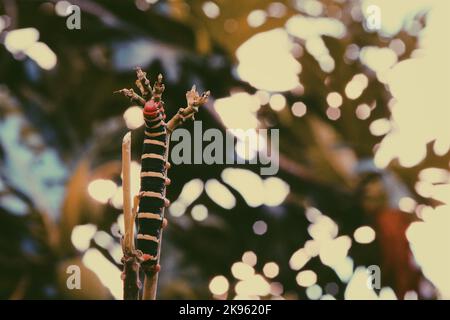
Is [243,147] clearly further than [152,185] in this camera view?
Yes

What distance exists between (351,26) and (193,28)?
1.42 feet

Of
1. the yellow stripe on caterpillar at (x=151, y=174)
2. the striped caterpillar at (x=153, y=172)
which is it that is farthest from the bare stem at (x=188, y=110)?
the yellow stripe on caterpillar at (x=151, y=174)

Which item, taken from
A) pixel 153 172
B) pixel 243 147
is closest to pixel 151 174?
pixel 153 172

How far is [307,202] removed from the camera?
56.9 inches

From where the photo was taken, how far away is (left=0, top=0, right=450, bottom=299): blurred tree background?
4.46 ft

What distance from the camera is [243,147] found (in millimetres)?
1400

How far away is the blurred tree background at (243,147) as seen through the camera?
1.36 meters

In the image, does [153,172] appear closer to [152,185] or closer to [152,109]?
[152,185]

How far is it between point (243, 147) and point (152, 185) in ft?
1.03

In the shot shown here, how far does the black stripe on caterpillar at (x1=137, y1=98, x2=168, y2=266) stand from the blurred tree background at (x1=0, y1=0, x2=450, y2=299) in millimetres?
140

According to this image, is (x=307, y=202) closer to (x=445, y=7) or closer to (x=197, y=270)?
(x=197, y=270)

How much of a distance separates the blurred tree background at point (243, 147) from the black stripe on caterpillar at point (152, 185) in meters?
0.14
